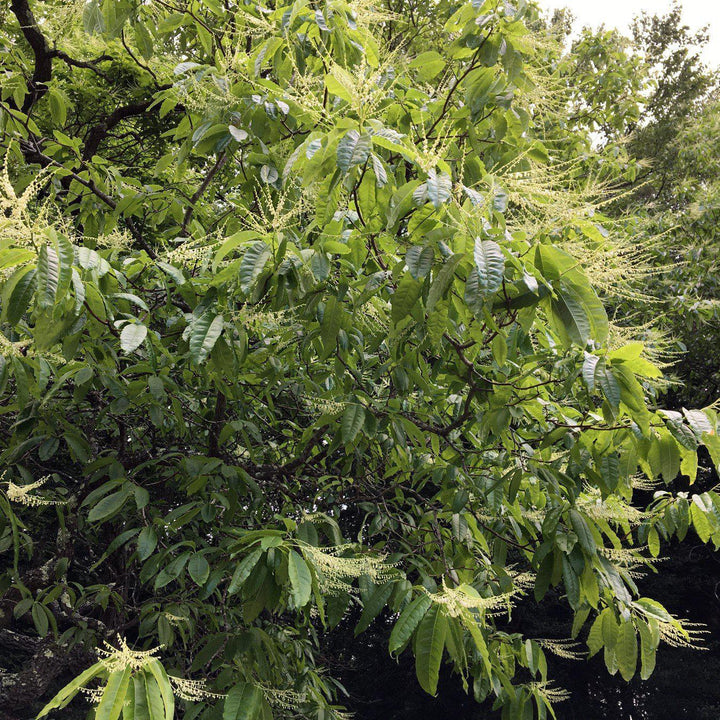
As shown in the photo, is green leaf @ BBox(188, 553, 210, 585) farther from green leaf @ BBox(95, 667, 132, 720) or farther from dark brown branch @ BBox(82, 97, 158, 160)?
dark brown branch @ BBox(82, 97, 158, 160)

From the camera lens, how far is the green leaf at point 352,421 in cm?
155

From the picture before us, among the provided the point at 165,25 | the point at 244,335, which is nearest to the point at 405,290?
the point at 244,335

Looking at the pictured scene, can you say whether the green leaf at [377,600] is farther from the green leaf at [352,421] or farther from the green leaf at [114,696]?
the green leaf at [114,696]

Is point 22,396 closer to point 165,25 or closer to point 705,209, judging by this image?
point 165,25

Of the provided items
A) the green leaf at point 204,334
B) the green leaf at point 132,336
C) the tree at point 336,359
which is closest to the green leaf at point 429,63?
the tree at point 336,359

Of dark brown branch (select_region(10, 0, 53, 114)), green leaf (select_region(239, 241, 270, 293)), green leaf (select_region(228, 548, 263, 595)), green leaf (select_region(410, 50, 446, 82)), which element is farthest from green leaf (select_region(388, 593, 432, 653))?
dark brown branch (select_region(10, 0, 53, 114))

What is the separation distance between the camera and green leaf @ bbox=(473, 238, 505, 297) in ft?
3.45

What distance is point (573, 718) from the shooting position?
20.9 ft

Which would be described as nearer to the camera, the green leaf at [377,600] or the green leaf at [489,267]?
the green leaf at [489,267]

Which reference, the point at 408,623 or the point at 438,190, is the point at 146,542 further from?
the point at 438,190

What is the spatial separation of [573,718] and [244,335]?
640cm

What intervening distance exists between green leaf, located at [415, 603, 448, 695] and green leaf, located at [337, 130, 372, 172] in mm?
815

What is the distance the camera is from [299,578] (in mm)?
1243

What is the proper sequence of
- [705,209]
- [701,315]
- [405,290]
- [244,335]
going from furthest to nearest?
[705,209], [701,315], [244,335], [405,290]
